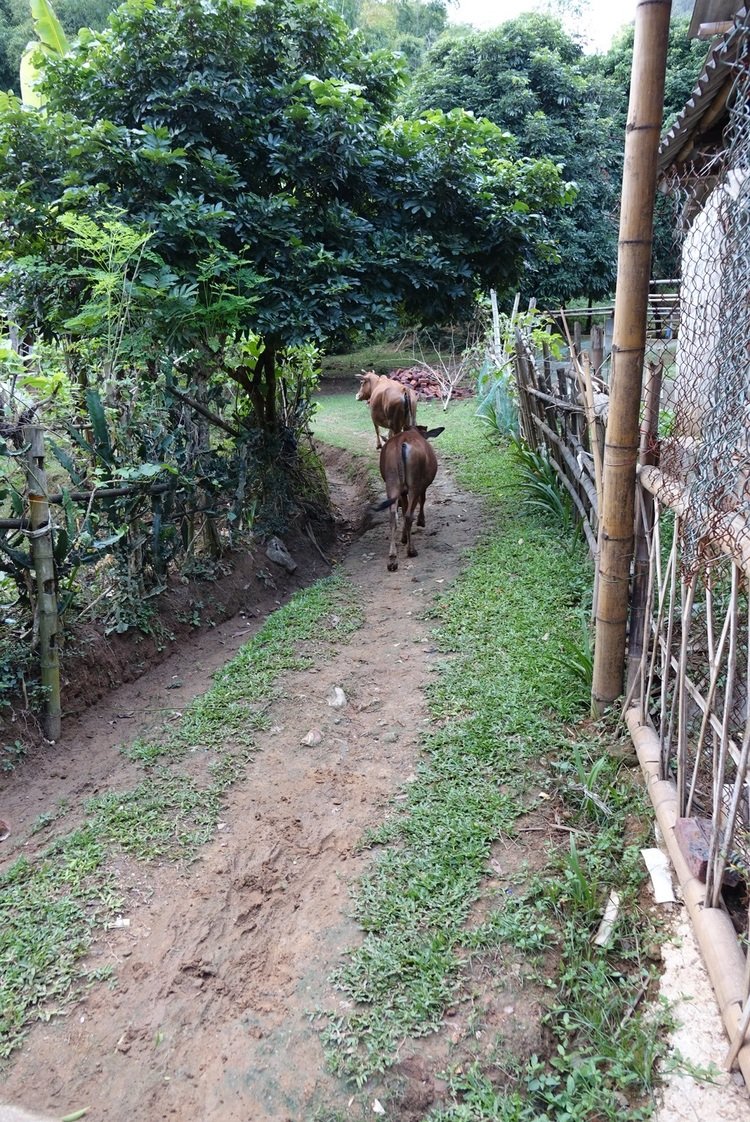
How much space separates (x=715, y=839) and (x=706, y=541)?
960 mm

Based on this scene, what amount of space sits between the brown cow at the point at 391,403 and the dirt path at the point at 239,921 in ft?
13.3

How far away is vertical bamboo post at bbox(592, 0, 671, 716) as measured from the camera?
294cm

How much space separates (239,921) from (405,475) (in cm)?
454

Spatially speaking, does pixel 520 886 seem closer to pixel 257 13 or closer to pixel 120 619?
pixel 120 619

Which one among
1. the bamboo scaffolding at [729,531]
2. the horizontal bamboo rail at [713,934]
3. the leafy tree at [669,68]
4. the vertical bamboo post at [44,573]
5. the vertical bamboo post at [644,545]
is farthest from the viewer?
the leafy tree at [669,68]

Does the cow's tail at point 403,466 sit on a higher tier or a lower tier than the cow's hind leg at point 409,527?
higher

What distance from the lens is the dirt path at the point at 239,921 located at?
2.33 metres

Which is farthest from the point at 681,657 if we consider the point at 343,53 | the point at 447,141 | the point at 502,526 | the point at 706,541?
the point at 343,53

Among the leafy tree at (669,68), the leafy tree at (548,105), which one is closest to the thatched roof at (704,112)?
the leafy tree at (548,105)

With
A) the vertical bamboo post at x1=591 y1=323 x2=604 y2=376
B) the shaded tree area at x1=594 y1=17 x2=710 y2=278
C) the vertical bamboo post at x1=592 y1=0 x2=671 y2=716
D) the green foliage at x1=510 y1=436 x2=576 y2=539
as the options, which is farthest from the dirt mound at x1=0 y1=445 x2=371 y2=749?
the shaded tree area at x1=594 y1=17 x2=710 y2=278

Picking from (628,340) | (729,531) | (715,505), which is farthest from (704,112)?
(729,531)

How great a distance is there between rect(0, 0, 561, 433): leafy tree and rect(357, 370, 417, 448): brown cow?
1701 mm

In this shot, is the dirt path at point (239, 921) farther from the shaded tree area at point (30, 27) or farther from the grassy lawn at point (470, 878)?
the shaded tree area at point (30, 27)

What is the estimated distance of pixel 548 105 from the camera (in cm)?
1716
